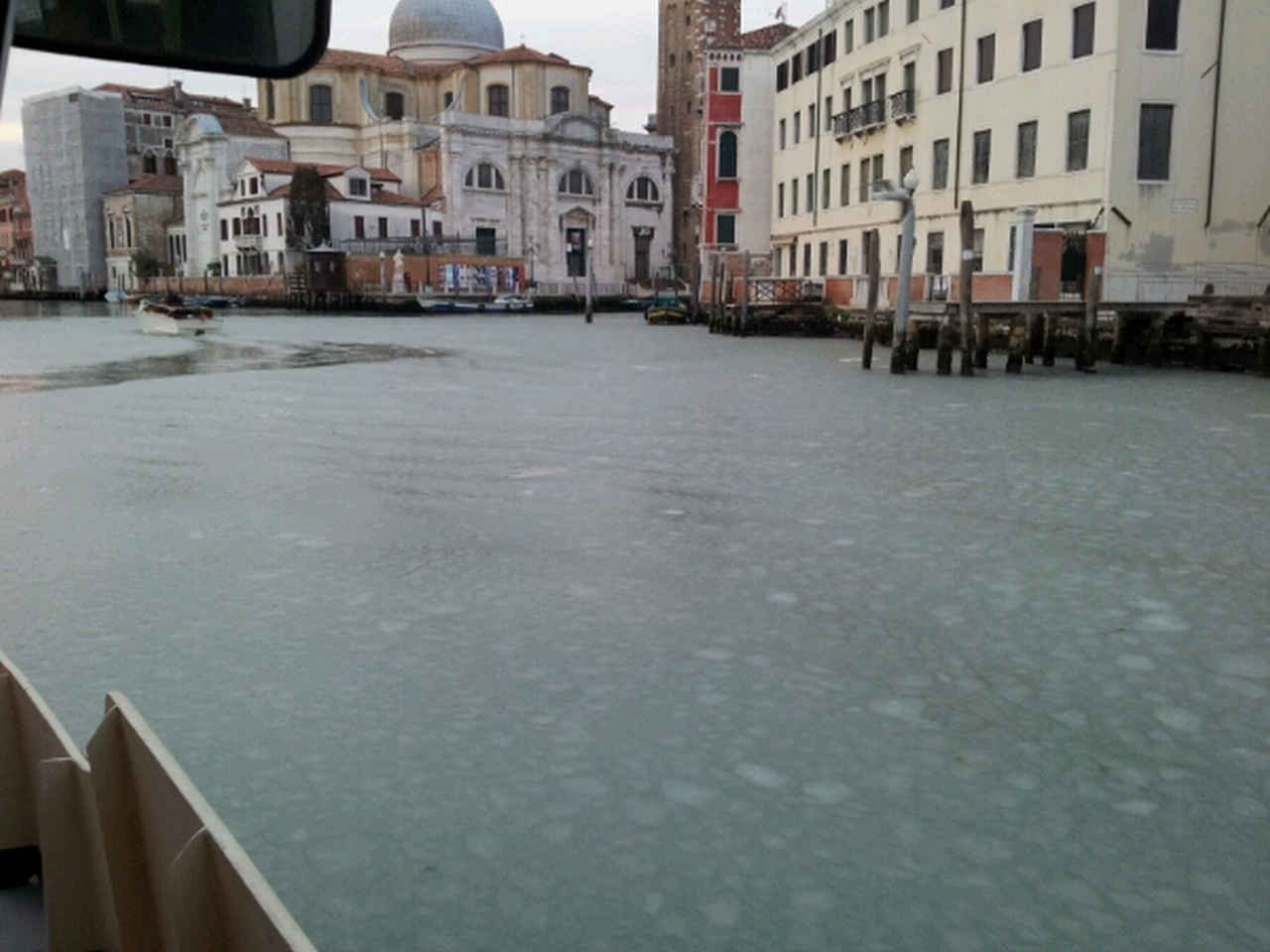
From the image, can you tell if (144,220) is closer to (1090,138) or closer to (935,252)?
(935,252)

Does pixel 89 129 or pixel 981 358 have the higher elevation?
pixel 89 129

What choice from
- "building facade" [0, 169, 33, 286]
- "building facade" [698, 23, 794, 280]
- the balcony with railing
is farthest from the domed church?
the balcony with railing

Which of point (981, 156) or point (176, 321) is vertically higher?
point (981, 156)

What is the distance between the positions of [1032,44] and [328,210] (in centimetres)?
3594

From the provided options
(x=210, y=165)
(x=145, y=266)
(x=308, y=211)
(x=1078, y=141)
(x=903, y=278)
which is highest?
(x=210, y=165)

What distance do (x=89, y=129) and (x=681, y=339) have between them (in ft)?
155

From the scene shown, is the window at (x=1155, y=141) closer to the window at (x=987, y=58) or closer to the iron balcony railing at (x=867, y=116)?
the window at (x=987, y=58)

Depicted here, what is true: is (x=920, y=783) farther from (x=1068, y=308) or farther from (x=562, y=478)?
(x=1068, y=308)

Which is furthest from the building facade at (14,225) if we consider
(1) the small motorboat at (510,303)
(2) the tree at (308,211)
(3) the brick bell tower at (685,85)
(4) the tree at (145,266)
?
(3) the brick bell tower at (685,85)

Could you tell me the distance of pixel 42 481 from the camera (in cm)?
791

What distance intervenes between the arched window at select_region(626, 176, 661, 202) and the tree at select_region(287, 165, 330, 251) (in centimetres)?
1640

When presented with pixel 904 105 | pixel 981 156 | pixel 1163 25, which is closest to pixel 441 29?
pixel 904 105

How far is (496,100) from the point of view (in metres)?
58.7

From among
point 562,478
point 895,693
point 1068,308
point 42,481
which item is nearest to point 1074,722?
point 895,693
